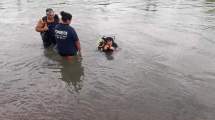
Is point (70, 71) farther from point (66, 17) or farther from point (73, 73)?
point (66, 17)

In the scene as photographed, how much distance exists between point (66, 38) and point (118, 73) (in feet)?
6.59

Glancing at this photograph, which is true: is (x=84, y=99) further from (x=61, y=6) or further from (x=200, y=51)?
(x=61, y=6)

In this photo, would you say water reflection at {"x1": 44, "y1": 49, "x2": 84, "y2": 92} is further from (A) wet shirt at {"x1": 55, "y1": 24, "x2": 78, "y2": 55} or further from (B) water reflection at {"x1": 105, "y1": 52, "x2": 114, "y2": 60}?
(B) water reflection at {"x1": 105, "y1": 52, "x2": 114, "y2": 60}

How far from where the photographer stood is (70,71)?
1111 centimetres

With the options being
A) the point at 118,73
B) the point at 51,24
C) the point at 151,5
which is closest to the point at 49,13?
the point at 51,24

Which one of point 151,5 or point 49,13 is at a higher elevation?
point 49,13

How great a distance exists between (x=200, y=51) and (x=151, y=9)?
9984 mm

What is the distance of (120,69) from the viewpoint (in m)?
11.2

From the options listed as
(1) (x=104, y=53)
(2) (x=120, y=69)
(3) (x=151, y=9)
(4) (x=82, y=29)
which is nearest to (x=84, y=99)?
(2) (x=120, y=69)

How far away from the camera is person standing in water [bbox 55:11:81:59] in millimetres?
9953

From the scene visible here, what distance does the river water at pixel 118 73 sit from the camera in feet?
27.1

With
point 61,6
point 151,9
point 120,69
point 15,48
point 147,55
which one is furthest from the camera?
point 61,6

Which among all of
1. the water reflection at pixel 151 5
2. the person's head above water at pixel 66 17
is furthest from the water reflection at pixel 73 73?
the water reflection at pixel 151 5

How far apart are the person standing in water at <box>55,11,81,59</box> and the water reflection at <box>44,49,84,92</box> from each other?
46 cm
